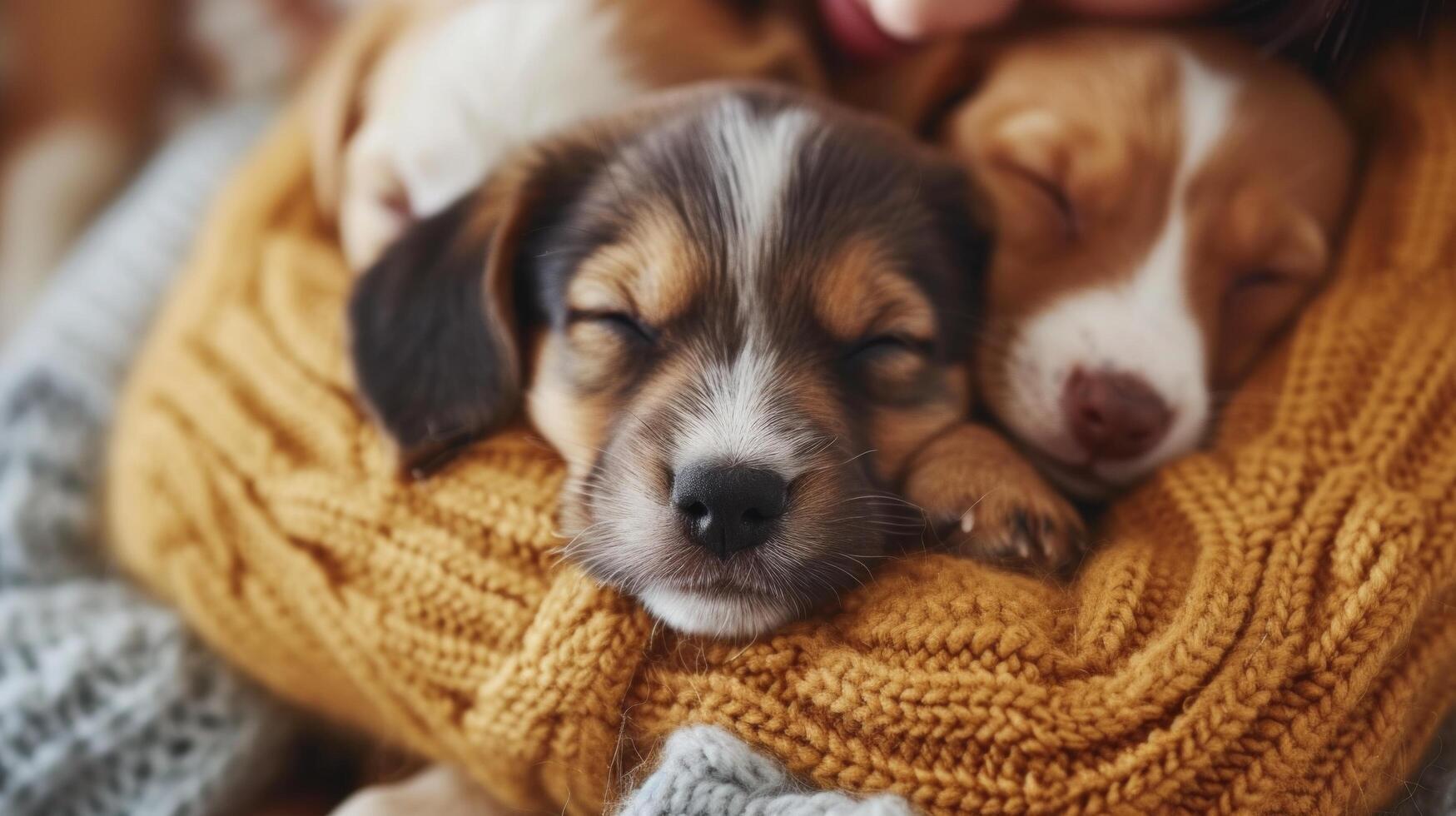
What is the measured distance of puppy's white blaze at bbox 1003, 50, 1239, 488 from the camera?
1736 mm

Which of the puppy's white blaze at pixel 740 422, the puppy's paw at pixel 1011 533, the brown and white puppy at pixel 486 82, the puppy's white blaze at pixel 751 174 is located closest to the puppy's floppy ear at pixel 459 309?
the brown and white puppy at pixel 486 82

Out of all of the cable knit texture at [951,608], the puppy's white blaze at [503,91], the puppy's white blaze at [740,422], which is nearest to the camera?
the cable knit texture at [951,608]

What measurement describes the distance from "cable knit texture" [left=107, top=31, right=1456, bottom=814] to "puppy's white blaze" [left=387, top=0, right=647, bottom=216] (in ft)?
1.04

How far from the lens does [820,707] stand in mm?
1293

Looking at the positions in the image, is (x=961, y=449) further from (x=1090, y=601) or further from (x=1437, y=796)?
(x=1437, y=796)

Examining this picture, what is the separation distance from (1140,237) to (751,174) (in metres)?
0.73

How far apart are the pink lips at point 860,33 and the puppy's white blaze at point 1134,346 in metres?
0.66

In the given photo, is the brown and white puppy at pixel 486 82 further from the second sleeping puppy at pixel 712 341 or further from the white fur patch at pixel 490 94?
the second sleeping puppy at pixel 712 341

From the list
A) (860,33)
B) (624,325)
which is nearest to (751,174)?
(624,325)

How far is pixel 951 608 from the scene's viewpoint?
1.32 metres

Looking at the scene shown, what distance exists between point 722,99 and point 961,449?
2.04 ft

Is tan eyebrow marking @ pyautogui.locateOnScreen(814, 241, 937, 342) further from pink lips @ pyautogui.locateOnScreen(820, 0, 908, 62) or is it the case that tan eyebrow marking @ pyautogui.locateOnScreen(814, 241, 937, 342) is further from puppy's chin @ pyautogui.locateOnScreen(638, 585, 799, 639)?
pink lips @ pyautogui.locateOnScreen(820, 0, 908, 62)

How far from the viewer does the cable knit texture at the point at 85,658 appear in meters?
1.66

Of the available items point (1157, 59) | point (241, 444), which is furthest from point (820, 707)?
point (1157, 59)
